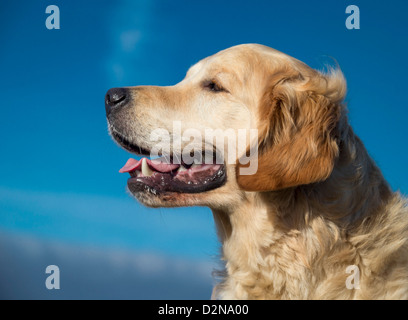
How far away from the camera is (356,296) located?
9.97 ft

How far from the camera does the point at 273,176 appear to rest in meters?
3.07

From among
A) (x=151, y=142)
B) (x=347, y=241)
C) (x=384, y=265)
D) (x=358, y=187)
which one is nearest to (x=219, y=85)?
(x=151, y=142)

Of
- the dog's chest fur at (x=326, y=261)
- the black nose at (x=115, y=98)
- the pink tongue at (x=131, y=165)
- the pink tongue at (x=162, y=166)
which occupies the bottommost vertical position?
the dog's chest fur at (x=326, y=261)

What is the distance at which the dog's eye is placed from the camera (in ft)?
12.2

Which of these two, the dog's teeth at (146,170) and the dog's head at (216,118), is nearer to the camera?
the dog's head at (216,118)

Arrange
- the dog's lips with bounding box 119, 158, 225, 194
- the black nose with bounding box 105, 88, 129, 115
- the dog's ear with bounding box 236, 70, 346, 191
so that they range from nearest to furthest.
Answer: the dog's ear with bounding box 236, 70, 346, 191 < the dog's lips with bounding box 119, 158, 225, 194 < the black nose with bounding box 105, 88, 129, 115

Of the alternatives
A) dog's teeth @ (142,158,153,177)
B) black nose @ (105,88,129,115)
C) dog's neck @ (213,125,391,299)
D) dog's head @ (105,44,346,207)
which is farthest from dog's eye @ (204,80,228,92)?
dog's neck @ (213,125,391,299)

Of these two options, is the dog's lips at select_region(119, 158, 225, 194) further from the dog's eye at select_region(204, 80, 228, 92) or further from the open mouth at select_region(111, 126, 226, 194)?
the dog's eye at select_region(204, 80, 228, 92)

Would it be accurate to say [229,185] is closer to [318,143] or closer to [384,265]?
[318,143]

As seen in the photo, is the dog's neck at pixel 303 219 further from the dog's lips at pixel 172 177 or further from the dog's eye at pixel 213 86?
the dog's eye at pixel 213 86

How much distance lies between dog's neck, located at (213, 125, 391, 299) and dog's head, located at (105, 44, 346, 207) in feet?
0.94

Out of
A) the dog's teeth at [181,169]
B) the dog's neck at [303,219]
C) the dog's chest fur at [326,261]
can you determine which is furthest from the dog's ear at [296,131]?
the dog's teeth at [181,169]

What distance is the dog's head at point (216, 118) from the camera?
11.0 feet

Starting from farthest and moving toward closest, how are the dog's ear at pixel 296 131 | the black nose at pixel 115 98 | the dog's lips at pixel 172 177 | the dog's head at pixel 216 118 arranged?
the black nose at pixel 115 98 < the dog's lips at pixel 172 177 < the dog's head at pixel 216 118 < the dog's ear at pixel 296 131
